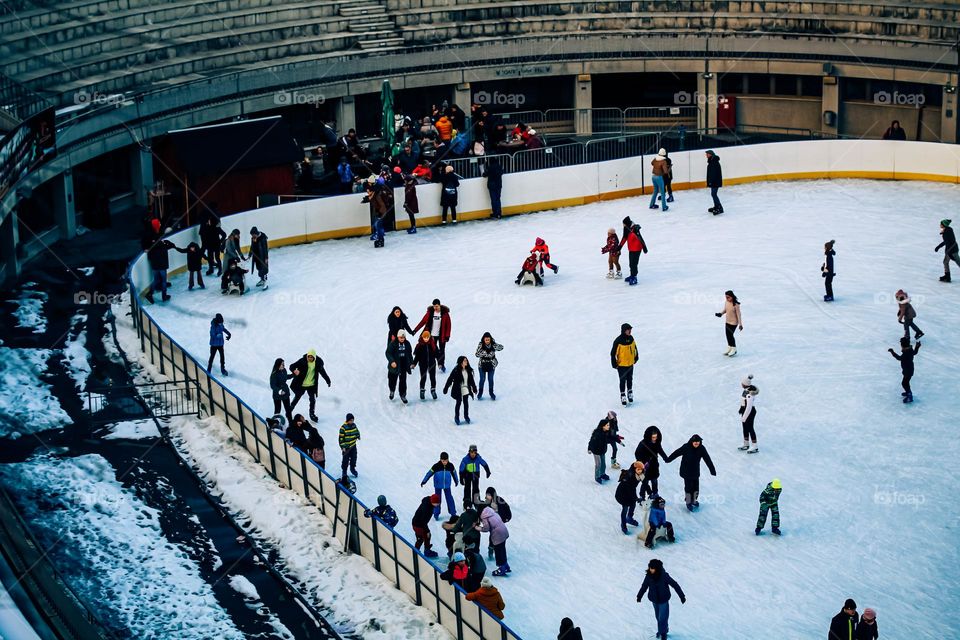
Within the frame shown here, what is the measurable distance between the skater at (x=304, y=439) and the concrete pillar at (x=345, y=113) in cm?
2250

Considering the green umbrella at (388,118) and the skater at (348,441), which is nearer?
the skater at (348,441)

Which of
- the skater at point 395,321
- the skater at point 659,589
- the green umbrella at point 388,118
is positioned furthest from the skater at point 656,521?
the green umbrella at point 388,118

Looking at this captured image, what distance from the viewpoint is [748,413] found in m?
25.2

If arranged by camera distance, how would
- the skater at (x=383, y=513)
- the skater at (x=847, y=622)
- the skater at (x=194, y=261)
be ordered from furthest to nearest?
the skater at (x=194, y=261) < the skater at (x=383, y=513) < the skater at (x=847, y=622)

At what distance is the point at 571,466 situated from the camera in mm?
25438

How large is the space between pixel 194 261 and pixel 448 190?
693cm

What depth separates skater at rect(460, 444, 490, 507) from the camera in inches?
931

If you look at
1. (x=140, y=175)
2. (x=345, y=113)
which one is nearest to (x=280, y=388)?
(x=140, y=175)

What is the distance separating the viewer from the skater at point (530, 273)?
109 ft

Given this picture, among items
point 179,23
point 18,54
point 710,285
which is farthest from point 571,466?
point 179,23

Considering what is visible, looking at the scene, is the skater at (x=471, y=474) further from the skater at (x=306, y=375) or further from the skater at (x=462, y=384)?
the skater at (x=306, y=375)

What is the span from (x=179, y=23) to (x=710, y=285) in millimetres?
18896

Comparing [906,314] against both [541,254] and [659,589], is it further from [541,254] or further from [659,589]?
[659,589]

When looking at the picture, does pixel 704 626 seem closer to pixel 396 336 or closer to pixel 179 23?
pixel 396 336
